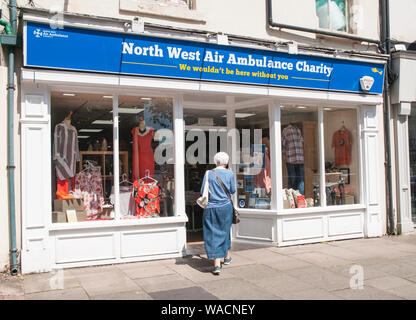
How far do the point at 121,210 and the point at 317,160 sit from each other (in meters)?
4.33

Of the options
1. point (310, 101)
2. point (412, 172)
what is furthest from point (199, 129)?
point (412, 172)

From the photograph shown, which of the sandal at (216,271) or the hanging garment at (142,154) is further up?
the hanging garment at (142,154)

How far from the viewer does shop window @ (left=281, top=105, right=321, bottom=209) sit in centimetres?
906

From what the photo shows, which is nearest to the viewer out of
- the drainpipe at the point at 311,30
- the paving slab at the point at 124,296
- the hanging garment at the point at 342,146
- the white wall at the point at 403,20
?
the paving slab at the point at 124,296

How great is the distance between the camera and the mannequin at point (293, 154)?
913 cm

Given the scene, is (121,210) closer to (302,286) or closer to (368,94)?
(302,286)

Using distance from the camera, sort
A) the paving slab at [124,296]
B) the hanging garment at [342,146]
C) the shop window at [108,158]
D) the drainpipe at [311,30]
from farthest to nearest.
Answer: the hanging garment at [342,146] < the drainpipe at [311,30] < the shop window at [108,158] < the paving slab at [124,296]

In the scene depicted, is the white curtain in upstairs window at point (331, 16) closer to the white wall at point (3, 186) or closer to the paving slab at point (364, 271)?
the paving slab at point (364, 271)

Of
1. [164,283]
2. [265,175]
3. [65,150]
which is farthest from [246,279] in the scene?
[65,150]

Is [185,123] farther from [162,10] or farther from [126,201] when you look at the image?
[162,10]

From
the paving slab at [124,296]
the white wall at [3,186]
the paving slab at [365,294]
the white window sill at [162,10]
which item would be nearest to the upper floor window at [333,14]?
the white window sill at [162,10]

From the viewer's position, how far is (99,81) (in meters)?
6.96

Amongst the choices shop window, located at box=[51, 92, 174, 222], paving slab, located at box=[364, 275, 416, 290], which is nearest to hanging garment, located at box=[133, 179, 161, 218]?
shop window, located at box=[51, 92, 174, 222]

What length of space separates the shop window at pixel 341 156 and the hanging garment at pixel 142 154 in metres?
3.85
